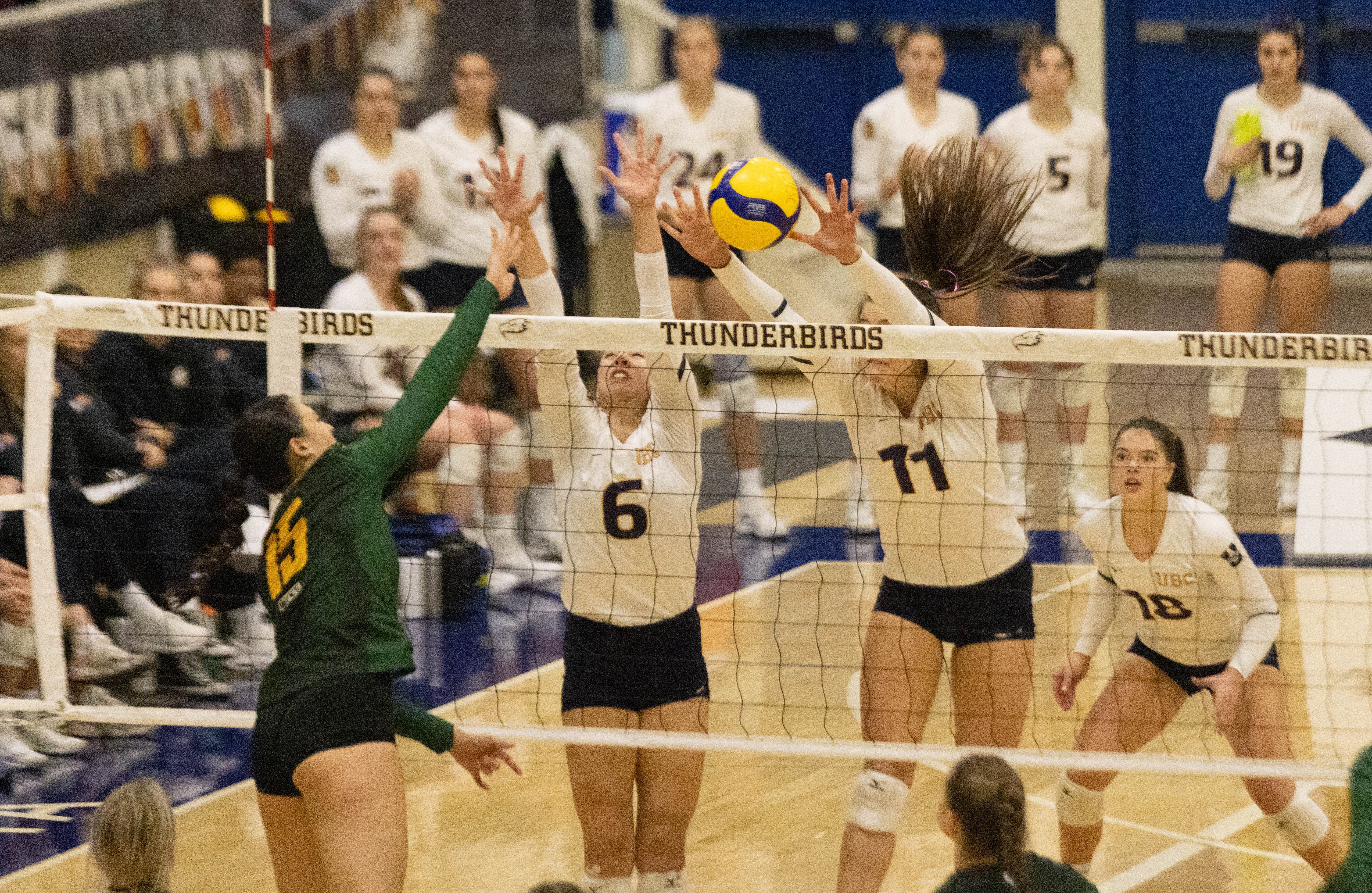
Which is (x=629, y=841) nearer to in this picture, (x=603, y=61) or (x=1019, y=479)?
(x=1019, y=479)

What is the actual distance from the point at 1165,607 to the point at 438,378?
7.07 ft

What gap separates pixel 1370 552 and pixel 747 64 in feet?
27.5

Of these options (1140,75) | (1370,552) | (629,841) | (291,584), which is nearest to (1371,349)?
(629,841)

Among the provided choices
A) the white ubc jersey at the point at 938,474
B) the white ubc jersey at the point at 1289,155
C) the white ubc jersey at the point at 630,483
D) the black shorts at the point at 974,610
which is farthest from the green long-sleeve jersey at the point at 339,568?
the white ubc jersey at the point at 1289,155

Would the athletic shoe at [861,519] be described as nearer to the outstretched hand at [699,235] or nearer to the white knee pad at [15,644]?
the outstretched hand at [699,235]

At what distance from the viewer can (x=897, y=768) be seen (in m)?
4.62

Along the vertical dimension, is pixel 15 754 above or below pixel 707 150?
below

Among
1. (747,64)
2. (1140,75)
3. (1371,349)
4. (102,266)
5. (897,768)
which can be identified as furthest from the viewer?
(747,64)

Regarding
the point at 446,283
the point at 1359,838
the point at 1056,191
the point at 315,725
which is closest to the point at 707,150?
the point at 446,283

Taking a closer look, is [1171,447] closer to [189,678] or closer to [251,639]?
[251,639]

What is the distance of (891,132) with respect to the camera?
8.80 metres

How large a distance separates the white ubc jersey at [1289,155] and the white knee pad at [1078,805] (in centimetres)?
442

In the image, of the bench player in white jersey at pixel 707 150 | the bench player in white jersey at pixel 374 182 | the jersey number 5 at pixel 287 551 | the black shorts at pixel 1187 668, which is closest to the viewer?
the jersey number 5 at pixel 287 551

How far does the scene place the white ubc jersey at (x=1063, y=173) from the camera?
28.0 ft
